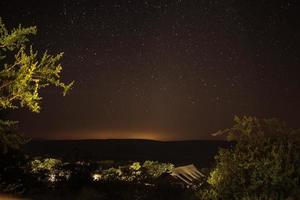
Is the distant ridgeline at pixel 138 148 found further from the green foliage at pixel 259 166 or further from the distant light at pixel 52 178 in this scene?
the green foliage at pixel 259 166

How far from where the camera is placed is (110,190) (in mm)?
26500

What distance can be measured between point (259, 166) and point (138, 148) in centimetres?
10980

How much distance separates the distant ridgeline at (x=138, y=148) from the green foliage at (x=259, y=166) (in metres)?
89.4

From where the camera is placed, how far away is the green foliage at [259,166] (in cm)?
1146

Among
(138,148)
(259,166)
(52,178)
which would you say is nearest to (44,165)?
(52,178)

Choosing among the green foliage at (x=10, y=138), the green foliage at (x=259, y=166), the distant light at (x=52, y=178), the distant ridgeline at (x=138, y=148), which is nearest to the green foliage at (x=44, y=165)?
the distant light at (x=52, y=178)

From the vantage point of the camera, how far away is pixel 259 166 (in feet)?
38.5

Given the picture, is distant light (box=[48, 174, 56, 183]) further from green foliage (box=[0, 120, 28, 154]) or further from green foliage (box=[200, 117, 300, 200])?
green foliage (box=[0, 120, 28, 154])

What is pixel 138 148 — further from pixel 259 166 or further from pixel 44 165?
pixel 259 166

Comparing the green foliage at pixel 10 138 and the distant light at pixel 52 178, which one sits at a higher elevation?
the green foliage at pixel 10 138

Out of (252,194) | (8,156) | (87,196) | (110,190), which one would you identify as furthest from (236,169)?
(110,190)

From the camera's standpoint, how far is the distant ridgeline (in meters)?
109

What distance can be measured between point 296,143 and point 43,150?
111 m

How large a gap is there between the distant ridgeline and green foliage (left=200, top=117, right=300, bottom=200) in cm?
8942
